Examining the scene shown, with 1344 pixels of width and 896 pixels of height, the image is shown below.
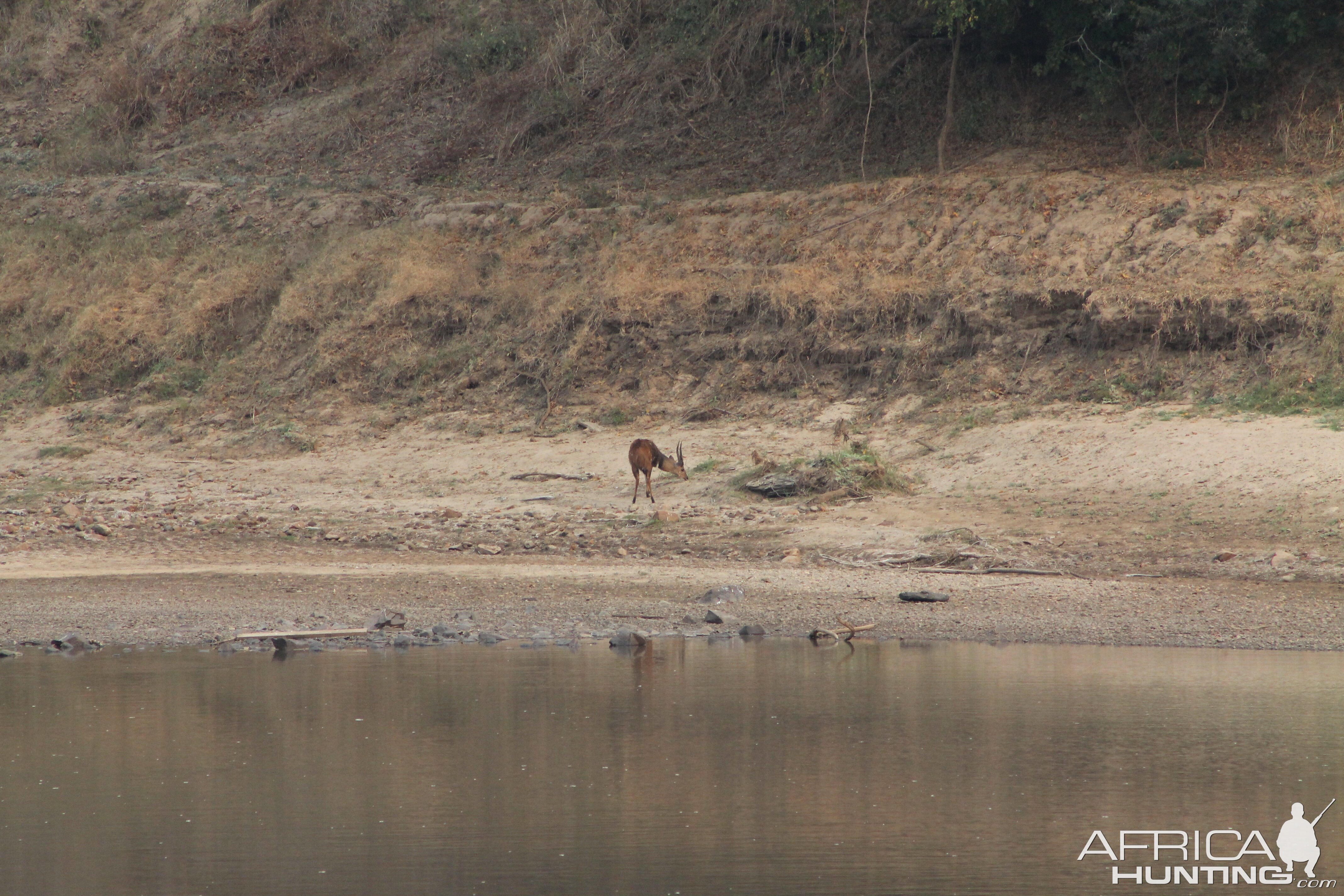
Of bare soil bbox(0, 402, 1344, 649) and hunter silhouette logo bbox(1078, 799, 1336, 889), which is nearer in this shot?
hunter silhouette logo bbox(1078, 799, 1336, 889)

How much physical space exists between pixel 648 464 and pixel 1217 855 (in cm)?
975

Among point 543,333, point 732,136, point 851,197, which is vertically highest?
point 732,136

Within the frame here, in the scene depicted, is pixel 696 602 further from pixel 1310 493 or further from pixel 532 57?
pixel 532 57

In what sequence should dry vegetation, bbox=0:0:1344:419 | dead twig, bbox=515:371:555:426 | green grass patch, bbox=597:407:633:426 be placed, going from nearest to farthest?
dry vegetation, bbox=0:0:1344:419
green grass patch, bbox=597:407:633:426
dead twig, bbox=515:371:555:426

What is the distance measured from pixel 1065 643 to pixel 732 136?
1522 centimetres

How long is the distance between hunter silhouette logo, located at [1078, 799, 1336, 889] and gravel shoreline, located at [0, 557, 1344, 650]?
381 centimetres

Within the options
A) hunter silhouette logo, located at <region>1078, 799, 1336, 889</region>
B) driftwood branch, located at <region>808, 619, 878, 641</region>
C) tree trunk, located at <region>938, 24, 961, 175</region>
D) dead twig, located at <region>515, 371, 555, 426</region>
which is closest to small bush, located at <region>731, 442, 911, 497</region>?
dead twig, located at <region>515, 371, 555, 426</region>

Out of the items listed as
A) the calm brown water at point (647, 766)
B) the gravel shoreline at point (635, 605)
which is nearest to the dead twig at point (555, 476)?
the gravel shoreline at point (635, 605)

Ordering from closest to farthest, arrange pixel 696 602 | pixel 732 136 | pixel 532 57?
1. pixel 696 602
2. pixel 732 136
3. pixel 532 57

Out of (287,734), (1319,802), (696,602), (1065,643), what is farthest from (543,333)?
(1319,802)

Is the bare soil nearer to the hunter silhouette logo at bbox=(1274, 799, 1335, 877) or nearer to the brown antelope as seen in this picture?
the brown antelope

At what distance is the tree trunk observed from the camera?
20.5 m

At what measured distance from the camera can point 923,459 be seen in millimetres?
15516

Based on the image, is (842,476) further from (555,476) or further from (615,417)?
(615,417)
